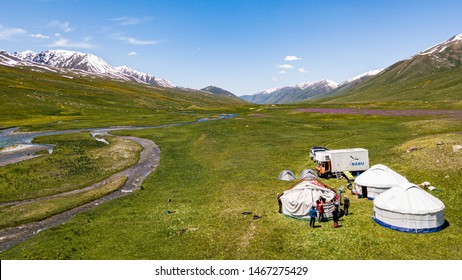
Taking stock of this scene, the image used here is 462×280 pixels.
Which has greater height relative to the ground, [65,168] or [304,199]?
[304,199]

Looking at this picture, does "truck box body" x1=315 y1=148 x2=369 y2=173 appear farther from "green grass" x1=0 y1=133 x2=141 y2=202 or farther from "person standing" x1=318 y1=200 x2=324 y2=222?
"green grass" x1=0 y1=133 x2=141 y2=202

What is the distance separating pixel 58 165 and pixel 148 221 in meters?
32.2

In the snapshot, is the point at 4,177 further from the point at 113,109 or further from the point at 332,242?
the point at 113,109

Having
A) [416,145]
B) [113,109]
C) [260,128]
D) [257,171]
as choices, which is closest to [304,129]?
[260,128]

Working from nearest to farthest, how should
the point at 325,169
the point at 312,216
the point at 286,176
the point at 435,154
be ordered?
1. the point at 312,216
2. the point at 286,176
3. the point at 325,169
4. the point at 435,154

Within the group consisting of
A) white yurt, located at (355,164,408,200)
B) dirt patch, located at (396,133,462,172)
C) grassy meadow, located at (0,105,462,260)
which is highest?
dirt patch, located at (396,133,462,172)

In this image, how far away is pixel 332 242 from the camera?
970 inches

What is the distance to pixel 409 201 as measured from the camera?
1023 inches

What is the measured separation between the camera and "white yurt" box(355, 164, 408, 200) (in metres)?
32.8

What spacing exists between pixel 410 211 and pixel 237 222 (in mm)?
15055

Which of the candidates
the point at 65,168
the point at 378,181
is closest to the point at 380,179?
the point at 378,181

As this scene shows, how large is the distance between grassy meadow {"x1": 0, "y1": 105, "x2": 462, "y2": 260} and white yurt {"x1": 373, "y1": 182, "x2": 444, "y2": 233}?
69 cm

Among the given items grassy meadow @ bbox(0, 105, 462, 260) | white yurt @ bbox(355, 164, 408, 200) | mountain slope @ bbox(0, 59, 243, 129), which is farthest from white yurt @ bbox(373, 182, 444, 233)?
mountain slope @ bbox(0, 59, 243, 129)

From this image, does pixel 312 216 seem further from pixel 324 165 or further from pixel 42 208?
pixel 42 208
